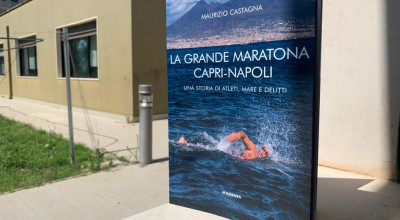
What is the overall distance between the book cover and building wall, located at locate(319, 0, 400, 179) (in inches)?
91.3

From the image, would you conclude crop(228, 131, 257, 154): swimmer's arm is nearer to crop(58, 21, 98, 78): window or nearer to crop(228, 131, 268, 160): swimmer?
crop(228, 131, 268, 160): swimmer

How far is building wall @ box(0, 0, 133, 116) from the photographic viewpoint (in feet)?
31.9

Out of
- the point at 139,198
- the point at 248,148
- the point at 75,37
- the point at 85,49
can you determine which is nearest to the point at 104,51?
the point at 85,49

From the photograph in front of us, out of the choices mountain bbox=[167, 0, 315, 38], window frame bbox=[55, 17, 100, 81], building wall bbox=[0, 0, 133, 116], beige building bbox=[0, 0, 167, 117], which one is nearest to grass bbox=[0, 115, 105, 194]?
beige building bbox=[0, 0, 167, 117]

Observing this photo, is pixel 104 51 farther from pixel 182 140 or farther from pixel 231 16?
pixel 231 16

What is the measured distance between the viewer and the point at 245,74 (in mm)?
2711

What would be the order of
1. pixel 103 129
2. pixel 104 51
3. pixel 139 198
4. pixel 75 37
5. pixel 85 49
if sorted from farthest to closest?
1. pixel 75 37
2. pixel 85 49
3. pixel 104 51
4. pixel 103 129
5. pixel 139 198

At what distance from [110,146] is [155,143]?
896 mm

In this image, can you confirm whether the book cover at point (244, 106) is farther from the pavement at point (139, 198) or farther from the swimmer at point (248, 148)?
the pavement at point (139, 198)

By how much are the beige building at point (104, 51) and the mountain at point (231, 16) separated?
4898mm

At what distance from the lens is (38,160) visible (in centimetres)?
546

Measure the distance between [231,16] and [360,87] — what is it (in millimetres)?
2523

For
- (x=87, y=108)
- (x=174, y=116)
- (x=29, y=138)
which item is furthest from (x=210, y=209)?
(x=87, y=108)

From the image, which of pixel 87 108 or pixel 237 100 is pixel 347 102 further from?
pixel 87 108
